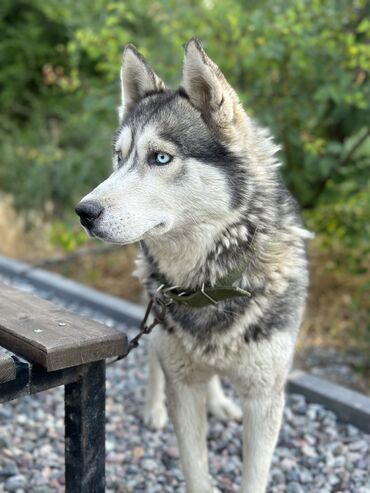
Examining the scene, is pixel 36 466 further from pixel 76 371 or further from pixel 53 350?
pixel 53 350

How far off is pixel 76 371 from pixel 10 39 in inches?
307

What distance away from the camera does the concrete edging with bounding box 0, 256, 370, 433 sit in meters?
3.09

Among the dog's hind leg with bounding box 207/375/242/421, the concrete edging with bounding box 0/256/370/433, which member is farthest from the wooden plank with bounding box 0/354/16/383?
the concrete edging with bounding box 0/256/370/433

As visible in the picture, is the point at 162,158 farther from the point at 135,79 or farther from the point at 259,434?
the point at 259,434

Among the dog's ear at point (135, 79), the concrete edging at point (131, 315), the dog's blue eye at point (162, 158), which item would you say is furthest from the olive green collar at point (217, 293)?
the concrete edging at point (131, 315)

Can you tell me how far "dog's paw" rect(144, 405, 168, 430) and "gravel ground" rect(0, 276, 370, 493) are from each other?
0.11ft

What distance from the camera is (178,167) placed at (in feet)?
6.69

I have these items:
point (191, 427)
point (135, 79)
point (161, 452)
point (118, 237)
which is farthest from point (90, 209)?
point (161, 452)

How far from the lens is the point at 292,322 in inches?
89.8

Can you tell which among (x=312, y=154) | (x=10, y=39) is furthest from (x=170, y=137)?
(x=10, y=39)

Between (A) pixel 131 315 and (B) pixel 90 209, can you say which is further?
(A) pixel 131 315

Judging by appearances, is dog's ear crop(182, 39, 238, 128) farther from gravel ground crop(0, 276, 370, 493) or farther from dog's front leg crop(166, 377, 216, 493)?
gravel ground crop(0, 276, 370, 493)

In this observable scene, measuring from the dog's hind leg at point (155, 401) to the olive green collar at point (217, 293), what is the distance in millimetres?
1008

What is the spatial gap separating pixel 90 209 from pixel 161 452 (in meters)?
1.52
